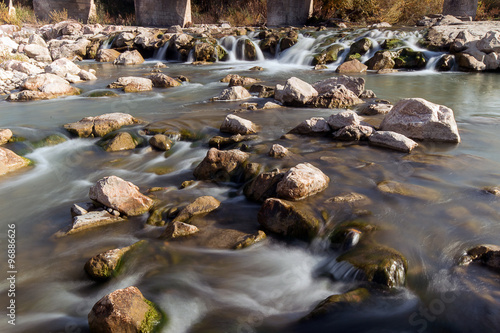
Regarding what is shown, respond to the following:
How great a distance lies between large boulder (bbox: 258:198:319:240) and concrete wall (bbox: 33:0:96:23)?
27387 millimetres

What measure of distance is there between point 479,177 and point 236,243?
3106 mm

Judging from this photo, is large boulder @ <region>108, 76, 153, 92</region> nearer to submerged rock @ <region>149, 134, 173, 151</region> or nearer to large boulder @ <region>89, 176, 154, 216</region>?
submerged rock @ <region>149, 134, 173, 151</region>

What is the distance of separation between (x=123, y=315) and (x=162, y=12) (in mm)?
26733

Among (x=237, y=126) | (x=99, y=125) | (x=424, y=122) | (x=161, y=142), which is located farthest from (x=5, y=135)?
(x=424, y=122)

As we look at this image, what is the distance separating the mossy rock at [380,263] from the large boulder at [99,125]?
512cm

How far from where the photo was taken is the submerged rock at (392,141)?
541 centimetres

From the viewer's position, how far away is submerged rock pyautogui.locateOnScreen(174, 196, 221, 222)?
13.1 feet

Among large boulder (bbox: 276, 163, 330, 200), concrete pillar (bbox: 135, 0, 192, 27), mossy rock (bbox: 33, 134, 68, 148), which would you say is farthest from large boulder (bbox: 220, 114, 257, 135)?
concrete pillar (bbox: 135, 0, 192, 27)

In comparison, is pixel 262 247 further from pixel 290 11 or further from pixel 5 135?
pixel 290 11

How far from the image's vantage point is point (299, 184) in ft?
13.1

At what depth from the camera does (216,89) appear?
35.0 ft

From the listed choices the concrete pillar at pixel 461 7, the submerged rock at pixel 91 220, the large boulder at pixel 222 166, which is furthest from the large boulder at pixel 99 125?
the concrete pillar at pixel 461 7

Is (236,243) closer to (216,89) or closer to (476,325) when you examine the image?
(476,325)

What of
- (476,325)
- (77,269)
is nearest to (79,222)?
(77,269)
